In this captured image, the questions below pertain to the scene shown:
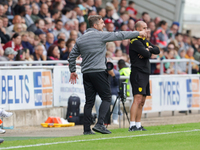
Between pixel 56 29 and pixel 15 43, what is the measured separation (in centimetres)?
Result: 320

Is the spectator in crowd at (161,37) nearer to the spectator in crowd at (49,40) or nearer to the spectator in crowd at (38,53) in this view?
the spectator in crowd at (49,40)

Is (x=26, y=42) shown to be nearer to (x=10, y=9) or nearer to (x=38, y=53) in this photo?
(x=38, y=53)

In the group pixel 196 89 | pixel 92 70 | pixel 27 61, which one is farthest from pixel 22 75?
pixel 196 89

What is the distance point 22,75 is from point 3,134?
8.20 feet

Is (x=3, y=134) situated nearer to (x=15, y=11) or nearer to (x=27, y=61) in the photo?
(x=27, y=61)

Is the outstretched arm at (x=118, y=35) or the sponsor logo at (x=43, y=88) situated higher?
the outstretched arm at (x=118, y=35)

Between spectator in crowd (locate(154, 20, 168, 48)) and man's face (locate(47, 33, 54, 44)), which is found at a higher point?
spectator in crowd (locate(154, 20, 168, 48))

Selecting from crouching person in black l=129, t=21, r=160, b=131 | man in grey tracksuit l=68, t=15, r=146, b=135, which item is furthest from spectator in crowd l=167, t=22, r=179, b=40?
man in grey tracksuit l=68, t=15, r=146, b=135

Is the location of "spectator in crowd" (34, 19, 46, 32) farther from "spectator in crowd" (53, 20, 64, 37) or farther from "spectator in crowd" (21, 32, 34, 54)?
"spectator in crowd" (21, 32, 34, 54)

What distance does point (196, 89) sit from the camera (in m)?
16.4

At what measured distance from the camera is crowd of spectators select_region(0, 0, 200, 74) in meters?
14.7

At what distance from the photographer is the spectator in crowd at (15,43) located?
→ 14.2m

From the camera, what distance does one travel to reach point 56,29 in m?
17.4

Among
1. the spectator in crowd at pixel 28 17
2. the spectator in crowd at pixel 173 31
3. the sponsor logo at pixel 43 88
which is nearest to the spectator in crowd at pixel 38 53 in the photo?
the sponsor logo at pixel 43 88
